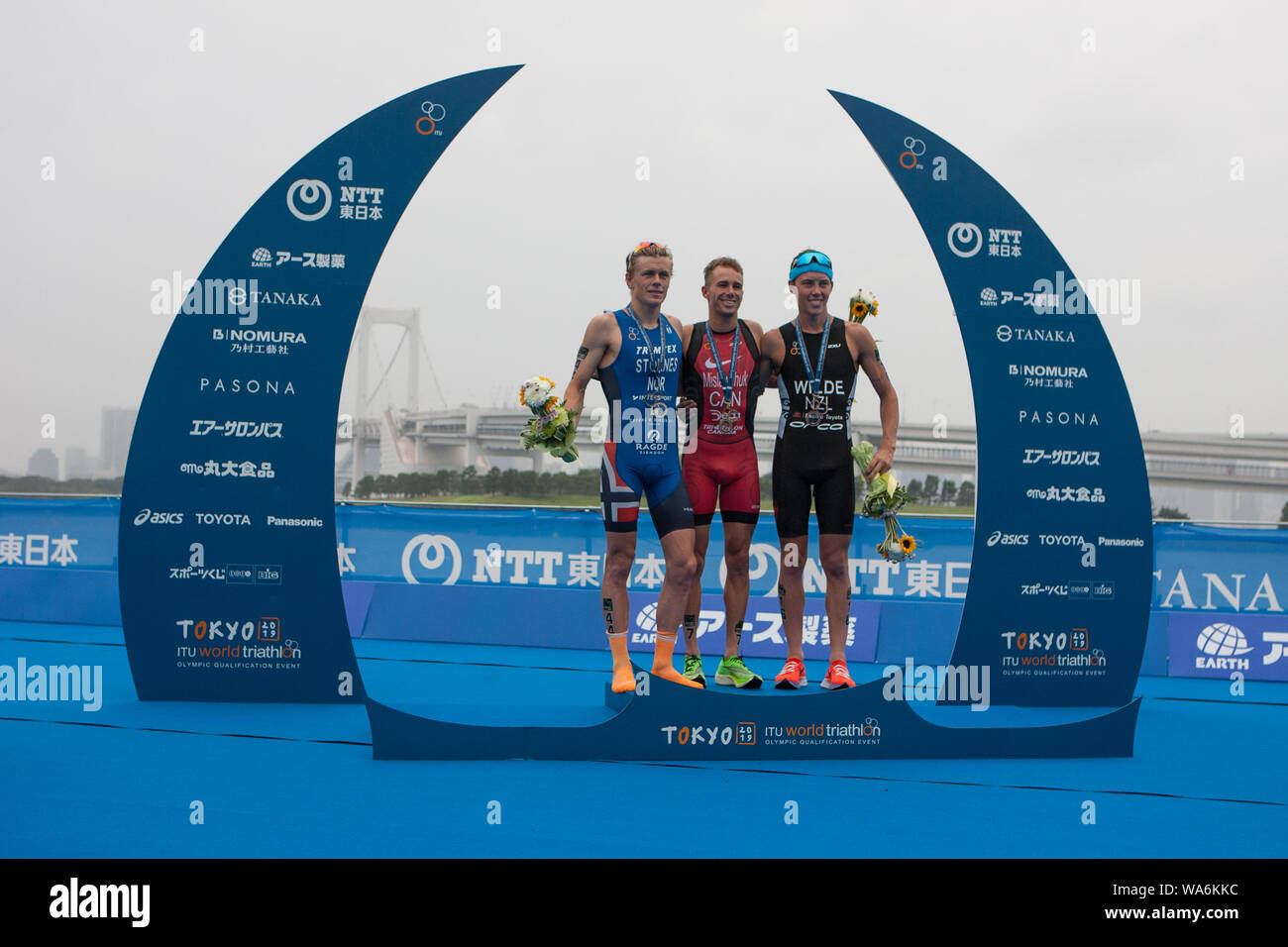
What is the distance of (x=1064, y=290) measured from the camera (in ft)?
20.8

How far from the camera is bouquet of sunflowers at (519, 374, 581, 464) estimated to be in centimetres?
509

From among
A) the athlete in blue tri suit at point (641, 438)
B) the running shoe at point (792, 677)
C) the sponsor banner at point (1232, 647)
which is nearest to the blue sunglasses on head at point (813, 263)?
the athlete in blue tri suit at point (641, 438)

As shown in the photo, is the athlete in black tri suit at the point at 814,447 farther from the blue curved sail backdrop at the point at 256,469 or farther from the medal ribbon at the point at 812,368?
the blue curved sail backdrop at the point at 256,469

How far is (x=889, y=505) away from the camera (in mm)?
5641

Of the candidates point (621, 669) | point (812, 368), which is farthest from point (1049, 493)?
point (621, 669)

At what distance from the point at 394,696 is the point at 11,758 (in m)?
2.24

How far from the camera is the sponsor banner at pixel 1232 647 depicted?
7977 mm

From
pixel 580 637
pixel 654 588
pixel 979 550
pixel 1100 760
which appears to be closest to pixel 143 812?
pixel 1100 760

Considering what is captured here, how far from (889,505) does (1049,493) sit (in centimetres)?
137

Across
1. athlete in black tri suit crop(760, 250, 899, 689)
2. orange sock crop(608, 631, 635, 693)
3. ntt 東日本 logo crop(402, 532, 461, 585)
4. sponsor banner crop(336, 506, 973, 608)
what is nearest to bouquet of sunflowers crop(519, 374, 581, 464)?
orange sock crop(608, 631, 635, 693)

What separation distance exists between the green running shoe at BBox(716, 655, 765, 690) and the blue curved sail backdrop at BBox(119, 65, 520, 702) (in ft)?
7.24

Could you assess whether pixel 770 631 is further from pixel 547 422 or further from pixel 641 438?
pixel 547 422

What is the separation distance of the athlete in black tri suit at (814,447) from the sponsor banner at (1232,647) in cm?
397

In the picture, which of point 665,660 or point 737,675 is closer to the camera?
point 665,660
